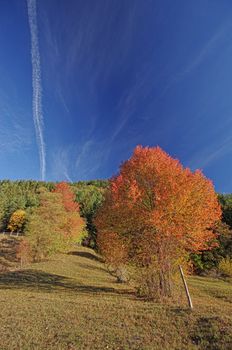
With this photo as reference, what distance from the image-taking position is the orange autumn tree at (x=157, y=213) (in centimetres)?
2119

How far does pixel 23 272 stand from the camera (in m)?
37.8

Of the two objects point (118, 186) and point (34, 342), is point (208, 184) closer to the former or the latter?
point (118, 186)

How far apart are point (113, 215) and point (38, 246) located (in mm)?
29409

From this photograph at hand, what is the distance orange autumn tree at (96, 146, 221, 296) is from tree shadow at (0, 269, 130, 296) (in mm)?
5111

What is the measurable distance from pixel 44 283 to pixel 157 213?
1817 centimetres

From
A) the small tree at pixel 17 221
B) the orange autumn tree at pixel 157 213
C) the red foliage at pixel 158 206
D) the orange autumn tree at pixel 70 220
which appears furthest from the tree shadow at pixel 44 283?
the small tree at pixel 17 221

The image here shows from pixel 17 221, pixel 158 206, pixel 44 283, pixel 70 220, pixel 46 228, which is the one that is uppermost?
pixel 17 221

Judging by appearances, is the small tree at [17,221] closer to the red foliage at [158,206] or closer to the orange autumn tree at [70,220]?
the orange autumn tree at [70,220]

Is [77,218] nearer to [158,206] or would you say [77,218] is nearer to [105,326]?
[158,206]

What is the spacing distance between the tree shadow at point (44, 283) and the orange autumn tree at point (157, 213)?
16.8ft

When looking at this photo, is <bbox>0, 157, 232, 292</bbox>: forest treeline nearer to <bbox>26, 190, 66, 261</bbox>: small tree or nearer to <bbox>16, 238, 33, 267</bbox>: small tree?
<bbox>26, 190, 66, 261</bbox>: small tree

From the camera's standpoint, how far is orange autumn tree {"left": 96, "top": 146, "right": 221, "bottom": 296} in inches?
834

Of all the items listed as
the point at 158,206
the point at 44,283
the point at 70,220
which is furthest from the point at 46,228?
the point at 158,206

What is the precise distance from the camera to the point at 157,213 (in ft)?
67.6
